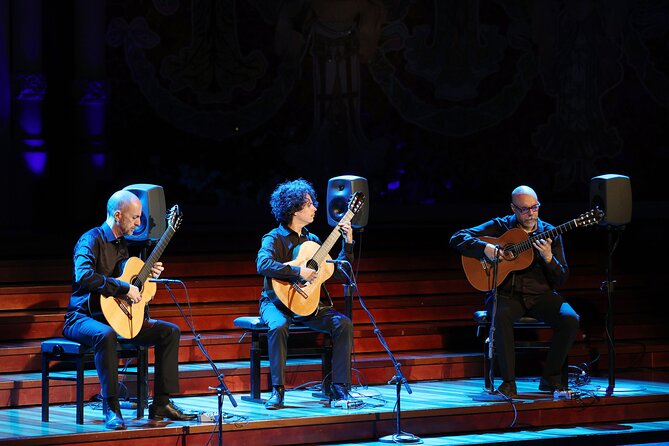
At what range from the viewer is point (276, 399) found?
7.59 metres

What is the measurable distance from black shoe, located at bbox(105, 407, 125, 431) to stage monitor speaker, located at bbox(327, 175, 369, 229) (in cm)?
197

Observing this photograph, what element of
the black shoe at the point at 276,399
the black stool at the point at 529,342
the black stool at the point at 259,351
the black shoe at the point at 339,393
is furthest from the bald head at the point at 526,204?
the black shoe at the point at 276,399

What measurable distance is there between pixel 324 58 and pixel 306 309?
189 inches

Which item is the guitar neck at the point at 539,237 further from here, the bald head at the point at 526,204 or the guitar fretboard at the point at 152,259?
the guitar fretboard at the point at 152,259

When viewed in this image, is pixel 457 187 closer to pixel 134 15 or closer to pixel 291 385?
pixel 134 15

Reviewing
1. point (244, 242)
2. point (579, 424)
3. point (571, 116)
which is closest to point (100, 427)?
point (579, 424)

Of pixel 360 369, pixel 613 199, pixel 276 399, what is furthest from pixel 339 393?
pixel 613 199

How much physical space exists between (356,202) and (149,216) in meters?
1.35

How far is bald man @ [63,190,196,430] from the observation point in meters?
6.95

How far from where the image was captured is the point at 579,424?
7.93m

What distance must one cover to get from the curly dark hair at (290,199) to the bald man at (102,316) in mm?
1093

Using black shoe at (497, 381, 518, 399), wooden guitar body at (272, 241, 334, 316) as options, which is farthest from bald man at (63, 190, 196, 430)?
black shoe at (497, 381, 518, 399)

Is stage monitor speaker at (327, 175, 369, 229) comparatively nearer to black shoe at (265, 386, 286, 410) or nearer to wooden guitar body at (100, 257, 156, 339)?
black shoe at (265, 386, 286, 410)

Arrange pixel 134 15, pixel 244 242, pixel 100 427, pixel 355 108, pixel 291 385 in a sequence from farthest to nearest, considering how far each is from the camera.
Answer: pixel 355 108, pixel 134 15, pixel 244 242, pixel 291 385, pixel 100 427
